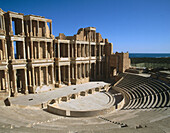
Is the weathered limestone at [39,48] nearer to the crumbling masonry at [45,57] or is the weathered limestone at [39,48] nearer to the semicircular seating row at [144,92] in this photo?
the crumbling masonry at [45,57]

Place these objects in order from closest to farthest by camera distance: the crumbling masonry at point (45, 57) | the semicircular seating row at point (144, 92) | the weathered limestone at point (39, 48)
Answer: the semicircular seating row at point (144, 92) < the crumbling masonry at point (45, 57) < the weathered limestone at point (39, 48)

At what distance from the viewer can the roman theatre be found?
1622 centimetres

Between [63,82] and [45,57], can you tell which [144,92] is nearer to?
[63,82]

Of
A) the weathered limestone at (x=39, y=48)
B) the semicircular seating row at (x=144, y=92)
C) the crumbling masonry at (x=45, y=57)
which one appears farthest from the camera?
the weathered limestone at (x=39, y=48)

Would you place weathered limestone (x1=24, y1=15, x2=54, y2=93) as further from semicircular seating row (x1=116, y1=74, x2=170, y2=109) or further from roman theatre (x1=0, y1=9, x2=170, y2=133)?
semicircular seating row (x1=116, y1=74, x2=170, y2=109)

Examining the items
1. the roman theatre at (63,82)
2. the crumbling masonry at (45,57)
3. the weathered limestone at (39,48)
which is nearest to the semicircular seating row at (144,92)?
the roman theatre at (63,82)

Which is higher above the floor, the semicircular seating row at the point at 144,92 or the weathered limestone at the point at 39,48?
the weathered limestone at the point at 39,48

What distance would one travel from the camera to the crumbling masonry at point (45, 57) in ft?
69.4

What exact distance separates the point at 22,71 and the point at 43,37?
24.2 ft

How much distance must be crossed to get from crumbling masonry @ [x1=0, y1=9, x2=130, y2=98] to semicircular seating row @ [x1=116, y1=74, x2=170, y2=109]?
6.19m

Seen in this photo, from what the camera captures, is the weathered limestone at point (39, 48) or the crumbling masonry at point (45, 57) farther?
the weathered limestone at point (39, 48)

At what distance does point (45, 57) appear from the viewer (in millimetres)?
25531

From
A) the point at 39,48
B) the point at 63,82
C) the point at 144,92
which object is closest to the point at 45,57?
the point at 39,48

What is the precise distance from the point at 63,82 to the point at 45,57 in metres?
7.70
